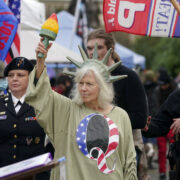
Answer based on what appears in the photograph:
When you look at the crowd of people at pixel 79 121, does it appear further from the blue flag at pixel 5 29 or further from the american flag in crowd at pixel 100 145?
the blue flag at pixel 5 29

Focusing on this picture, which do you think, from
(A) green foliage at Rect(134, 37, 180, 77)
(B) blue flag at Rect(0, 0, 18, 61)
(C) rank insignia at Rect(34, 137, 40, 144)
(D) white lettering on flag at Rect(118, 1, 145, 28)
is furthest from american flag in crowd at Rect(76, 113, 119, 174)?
(A) green foliage at Rect(134, 37, 180, 77)

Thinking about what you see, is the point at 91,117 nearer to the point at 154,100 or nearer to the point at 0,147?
the point at 0,147

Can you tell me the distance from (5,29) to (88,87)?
1.69 m

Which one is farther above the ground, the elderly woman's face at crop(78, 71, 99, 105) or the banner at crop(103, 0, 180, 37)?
the banner at crop(103, 0, 180, 37)

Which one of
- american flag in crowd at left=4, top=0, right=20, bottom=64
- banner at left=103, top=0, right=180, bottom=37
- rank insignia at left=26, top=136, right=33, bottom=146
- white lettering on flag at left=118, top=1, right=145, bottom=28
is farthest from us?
american flag in crowd at left=4, top=0, right=20, bottom=64

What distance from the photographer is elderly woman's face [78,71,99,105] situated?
3.84 meters

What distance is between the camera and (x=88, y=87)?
385 centimetres

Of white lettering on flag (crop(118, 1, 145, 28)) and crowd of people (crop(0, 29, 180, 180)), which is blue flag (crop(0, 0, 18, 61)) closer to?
crowd of people (crop(0, 29, 180, 180))

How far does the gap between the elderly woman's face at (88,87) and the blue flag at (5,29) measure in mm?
1509

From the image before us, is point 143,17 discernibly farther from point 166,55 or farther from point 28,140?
point 166,55

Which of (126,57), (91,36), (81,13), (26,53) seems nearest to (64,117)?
(91,36)

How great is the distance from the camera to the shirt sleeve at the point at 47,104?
12.1ft

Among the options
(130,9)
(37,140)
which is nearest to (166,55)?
(130,9)

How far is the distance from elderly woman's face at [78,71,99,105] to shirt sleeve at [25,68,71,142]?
15 cm
